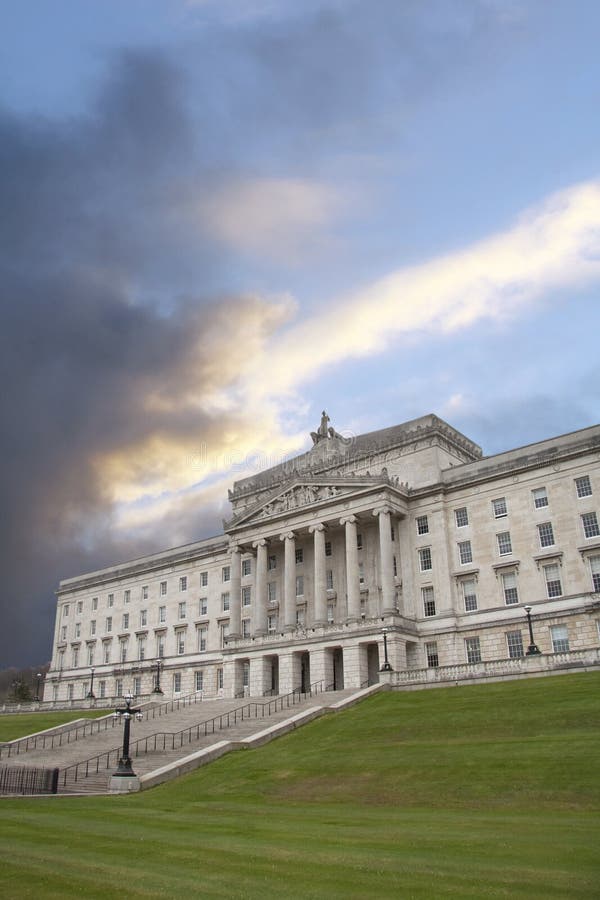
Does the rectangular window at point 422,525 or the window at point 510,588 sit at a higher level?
the rectangular window at point 422,525

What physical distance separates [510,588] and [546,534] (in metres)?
5.22

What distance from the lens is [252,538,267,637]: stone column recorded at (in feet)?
229

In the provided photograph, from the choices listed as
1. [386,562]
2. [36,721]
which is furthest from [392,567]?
[36,721]

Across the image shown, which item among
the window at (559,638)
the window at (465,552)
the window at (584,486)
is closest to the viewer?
the window at (559,638)

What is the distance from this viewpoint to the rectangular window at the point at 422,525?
216 ft

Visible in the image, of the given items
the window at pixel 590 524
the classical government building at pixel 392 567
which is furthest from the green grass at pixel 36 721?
the window at pixel 590 524

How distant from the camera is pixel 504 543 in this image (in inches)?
2411

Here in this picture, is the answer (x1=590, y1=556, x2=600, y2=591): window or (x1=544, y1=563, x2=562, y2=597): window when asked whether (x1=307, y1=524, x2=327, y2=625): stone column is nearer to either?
(x1=544, y1=563, x2=562, y2=597): window

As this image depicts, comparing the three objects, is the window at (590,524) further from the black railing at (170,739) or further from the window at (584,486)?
the black railing at (170,739)

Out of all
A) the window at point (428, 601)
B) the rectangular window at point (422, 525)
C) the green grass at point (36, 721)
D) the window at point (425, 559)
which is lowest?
the green grass at point (36, 721)

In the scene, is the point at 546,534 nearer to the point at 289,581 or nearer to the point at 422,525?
the point at 422,525

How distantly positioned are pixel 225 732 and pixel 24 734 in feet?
72.7

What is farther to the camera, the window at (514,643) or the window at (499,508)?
the window at (499,508)

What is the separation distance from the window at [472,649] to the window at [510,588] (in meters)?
4.13
